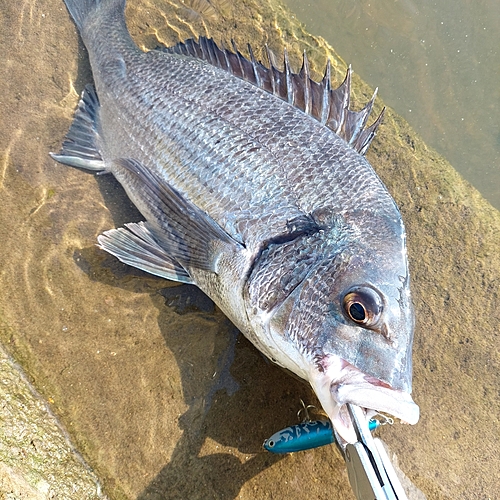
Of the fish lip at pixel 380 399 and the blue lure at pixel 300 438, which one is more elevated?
the fish lip at pixel 380 399

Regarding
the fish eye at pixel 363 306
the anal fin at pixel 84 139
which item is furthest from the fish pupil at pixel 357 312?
the anal fin at pixel 84 139

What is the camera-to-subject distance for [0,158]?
8.68ft

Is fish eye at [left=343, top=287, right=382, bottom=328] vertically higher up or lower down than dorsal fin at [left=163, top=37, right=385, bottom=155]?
lower down

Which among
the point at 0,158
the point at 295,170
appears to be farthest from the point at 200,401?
the point at 0,158

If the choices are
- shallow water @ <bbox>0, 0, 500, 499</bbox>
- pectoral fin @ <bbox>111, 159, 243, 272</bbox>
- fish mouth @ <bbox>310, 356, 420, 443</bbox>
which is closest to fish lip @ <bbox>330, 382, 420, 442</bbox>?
fish mouth @ <bbox>310, 356, 420, 443</bbox>

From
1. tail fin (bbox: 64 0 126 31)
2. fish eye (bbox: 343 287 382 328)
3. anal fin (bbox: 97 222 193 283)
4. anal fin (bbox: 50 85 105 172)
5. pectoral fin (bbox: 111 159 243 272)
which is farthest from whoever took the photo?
tail fin (bbox: 64 0 126 31)

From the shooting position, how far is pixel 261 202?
2.13 meters

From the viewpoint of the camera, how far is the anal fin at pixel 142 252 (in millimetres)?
2438

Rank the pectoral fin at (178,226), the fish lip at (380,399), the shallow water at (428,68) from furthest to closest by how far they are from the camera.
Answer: the shallow water at (428,68)
the pectoral fin at (178,226)
the fish lip at (380,399)

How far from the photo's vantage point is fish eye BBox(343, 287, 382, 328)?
164cm

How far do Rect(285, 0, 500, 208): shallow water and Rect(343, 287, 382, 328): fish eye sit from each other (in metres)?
2.99

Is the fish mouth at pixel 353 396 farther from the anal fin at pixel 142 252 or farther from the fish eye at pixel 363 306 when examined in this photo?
the anal fin at pixel 142 252

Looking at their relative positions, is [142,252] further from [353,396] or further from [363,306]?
[353,396]

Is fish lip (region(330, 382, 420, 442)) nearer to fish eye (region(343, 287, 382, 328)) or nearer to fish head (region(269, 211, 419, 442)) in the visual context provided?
fish head (region(269, 211, 419, 442))
